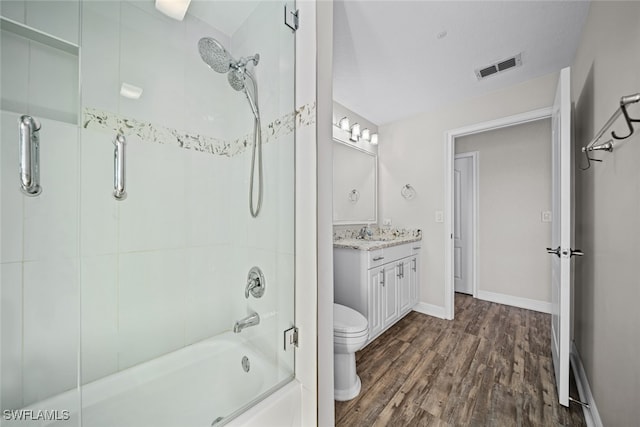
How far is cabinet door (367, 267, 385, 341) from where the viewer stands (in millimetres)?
2129

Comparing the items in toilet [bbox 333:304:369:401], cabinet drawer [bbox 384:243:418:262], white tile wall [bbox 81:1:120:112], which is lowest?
toilet [bbox 333:304:369:401]

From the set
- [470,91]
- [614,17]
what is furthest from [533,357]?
[470,91]

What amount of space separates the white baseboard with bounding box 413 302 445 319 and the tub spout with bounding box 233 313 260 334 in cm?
233

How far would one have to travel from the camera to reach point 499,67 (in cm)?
214

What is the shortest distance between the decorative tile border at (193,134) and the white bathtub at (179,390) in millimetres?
1021

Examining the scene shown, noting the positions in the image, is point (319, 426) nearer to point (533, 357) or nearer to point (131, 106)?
point (131, 106)

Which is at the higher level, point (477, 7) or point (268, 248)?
point (477, 7)

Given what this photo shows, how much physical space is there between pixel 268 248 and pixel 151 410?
0.79 metres

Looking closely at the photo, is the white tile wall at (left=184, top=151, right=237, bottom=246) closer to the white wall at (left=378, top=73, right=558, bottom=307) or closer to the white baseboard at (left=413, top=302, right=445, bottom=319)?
the white wall at (left=378, top=73, right=558, bottom=307)

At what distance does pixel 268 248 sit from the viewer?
1.23m

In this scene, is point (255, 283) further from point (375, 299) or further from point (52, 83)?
point (375, 299)

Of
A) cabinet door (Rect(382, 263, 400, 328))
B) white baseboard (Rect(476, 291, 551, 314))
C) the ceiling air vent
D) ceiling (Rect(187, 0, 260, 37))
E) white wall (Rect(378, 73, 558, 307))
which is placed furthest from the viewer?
white baseboard (Rect(476, 291, 551, 314))

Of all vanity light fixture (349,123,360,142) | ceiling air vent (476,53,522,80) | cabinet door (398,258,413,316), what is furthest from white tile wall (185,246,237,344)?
ceiling air vent (476,53,522,80)

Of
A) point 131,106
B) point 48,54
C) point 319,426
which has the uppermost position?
point 48,54
